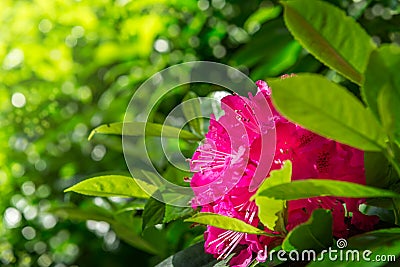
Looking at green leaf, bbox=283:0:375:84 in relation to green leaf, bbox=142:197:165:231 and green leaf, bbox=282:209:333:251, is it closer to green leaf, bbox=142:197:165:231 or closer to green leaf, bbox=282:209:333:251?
green leaf, bbox=282:209:333:251

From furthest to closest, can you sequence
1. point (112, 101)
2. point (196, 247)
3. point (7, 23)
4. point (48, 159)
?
point (7, 23)
point (48, 159)
point (112, 101)
point (196, 247)

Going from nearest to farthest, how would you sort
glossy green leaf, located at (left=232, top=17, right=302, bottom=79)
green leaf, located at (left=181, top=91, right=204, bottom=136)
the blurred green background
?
green leaf, located at (left=181, top=91, right=204, bottom=136)
glossy green leaf, located at (left=232, top=17, right=302, bottom=79)
the blurred green background

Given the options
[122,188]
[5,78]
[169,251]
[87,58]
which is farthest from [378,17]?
[5,78]

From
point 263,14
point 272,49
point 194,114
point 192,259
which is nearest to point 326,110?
point 192,259

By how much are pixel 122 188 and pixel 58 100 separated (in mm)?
835

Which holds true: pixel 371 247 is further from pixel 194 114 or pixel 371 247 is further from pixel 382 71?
pixel 194 114

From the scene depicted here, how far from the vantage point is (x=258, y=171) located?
36 cm

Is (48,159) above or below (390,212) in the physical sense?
below

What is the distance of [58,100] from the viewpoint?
124 centimetres

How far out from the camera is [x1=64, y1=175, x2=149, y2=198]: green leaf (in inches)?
16.8

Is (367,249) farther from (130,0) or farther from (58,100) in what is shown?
(58,100)

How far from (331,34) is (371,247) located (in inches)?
3.9

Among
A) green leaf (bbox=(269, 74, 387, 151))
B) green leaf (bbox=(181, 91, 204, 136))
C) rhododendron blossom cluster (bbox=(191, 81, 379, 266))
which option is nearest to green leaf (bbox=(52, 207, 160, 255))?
green leaf (bbox=(181, 91, 204, 136))

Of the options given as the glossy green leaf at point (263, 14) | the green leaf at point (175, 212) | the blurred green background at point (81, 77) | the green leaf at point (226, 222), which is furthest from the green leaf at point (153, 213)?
the glossy green leaf at point (263, 14)
